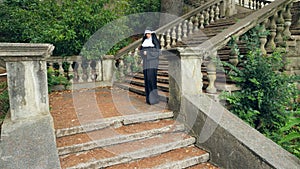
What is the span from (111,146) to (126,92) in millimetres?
3344

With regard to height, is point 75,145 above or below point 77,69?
below

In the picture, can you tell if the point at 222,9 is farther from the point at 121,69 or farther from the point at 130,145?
the point at 130,145

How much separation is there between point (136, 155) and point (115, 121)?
88 cm

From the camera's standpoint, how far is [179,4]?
10406 mm

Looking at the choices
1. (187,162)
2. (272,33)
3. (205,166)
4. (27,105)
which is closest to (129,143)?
(187,162)

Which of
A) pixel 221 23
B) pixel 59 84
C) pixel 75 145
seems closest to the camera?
→ pixel 75 145

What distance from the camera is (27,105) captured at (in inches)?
121

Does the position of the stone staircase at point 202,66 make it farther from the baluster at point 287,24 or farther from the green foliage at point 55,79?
the green foliage at point 55,79

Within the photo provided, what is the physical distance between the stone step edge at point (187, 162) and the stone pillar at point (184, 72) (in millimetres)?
1005

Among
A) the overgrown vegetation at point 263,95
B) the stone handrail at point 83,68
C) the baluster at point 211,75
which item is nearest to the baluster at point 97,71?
the stone handrail at point 83,68

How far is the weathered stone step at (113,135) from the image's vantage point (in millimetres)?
3334

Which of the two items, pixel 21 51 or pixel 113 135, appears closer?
pixel 21 51

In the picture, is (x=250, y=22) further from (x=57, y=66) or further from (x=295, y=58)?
(x=57, y=66)

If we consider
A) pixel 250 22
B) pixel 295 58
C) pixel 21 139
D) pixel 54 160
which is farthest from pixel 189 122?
pixel 295 58
